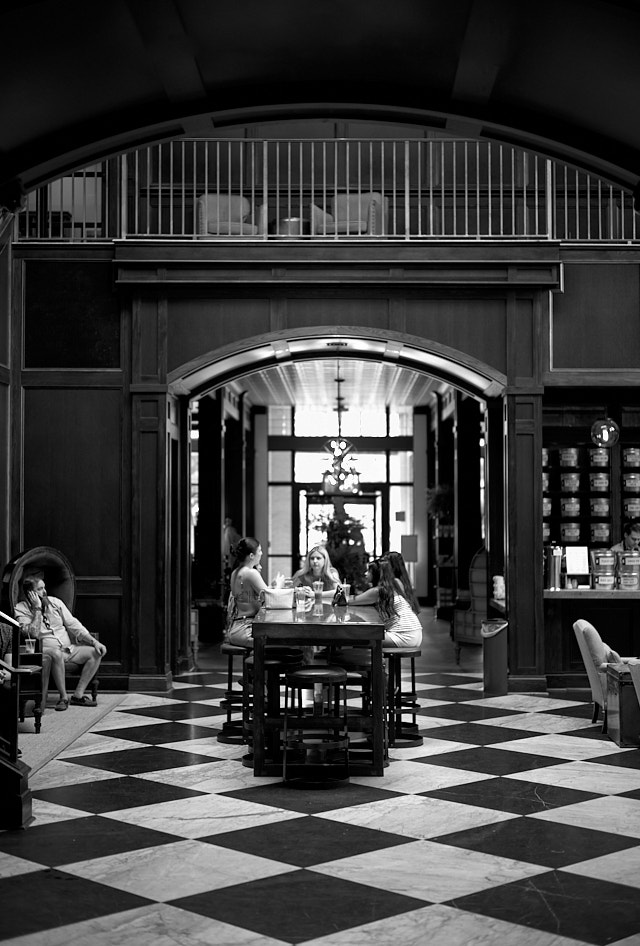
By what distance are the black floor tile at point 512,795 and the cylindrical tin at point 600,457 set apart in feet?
19.1

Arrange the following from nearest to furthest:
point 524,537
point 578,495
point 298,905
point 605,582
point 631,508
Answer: point 298,905 < point 524,537 < point 605,582 < point 631,508 < point 578,495

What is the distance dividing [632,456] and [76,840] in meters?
8.09

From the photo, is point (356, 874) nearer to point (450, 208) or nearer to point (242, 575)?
point (242, 575)

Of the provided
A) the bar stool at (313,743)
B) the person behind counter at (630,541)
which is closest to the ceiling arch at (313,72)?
the bar stool at (313,743)

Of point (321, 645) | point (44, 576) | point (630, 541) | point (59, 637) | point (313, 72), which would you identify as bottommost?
point (59, 637)

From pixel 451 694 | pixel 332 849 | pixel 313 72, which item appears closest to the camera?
pixel 313 72

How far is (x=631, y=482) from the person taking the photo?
11.7 metres

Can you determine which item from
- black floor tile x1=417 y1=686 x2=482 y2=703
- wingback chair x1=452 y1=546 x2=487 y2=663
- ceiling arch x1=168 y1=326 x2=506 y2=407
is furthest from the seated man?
wingback chair x1=452 y1=546 x2=487 y2=663

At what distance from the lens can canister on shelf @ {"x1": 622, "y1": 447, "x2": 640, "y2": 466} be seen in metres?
11.7

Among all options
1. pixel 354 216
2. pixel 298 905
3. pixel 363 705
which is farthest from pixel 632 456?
pixel 298 905

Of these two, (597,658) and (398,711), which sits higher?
(597,658)

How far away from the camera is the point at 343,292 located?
34.3 feet

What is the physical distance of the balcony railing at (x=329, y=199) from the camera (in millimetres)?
10445

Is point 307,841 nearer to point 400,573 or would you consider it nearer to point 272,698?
point 272,698
